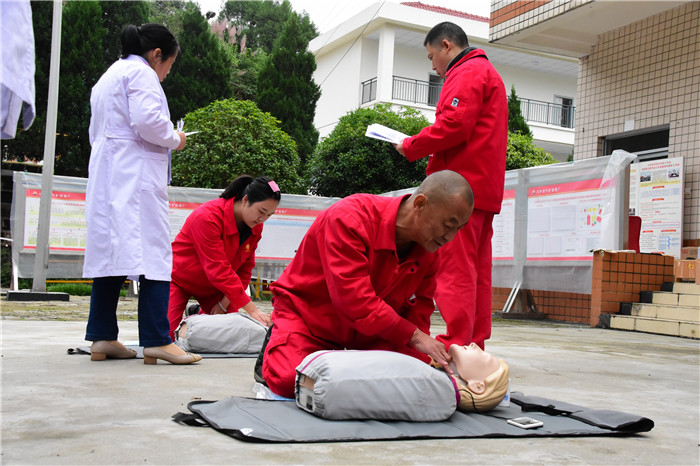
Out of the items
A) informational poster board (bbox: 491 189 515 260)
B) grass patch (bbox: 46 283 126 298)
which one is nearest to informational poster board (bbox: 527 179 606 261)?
informational poster board (bbox: 491 189 515 260)

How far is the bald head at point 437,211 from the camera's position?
2.62 meters

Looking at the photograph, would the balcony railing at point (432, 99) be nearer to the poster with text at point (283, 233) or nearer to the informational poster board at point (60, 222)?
the poster with text at point (283, 233)

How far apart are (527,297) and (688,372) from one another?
5.66 m

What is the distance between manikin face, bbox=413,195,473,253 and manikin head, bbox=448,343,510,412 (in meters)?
0.46

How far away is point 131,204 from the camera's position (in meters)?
3.62

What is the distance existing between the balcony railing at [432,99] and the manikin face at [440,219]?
2046 cm

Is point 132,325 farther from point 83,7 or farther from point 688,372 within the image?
point 83,7

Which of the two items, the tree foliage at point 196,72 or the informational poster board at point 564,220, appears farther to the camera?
the tree foliage at point 196,72

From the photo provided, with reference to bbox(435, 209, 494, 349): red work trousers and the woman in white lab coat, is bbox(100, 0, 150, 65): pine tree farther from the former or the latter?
bbox(435, 209, 494, 349): red work trousers

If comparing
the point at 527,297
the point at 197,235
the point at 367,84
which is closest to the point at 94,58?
the point at 367,84

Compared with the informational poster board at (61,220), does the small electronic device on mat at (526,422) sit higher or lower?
lower

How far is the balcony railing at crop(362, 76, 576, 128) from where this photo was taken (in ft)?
79.9

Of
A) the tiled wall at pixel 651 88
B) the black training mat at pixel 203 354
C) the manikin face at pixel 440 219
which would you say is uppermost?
the tiled wall at pixel 651 88

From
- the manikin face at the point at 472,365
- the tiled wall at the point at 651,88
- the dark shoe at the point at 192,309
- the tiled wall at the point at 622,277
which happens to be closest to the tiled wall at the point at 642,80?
the tiled wall at the point at 651,88
